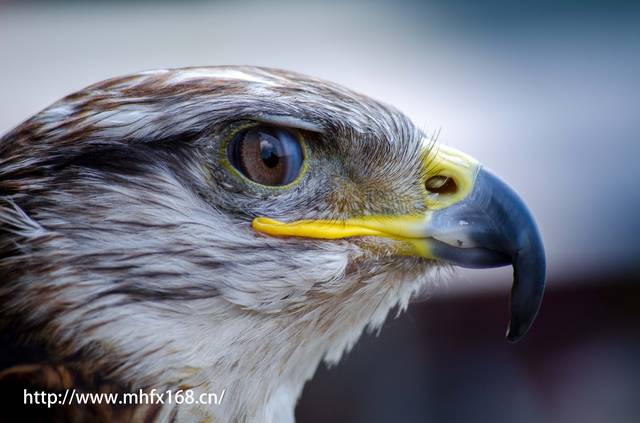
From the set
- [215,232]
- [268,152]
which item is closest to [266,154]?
[268,152]

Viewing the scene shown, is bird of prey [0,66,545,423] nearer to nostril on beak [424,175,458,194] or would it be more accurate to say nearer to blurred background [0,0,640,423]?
nostril on beak [424,175,458,194]

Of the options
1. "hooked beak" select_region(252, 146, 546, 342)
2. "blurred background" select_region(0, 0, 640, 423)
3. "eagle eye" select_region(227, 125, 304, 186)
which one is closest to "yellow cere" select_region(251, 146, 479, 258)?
"hooked beak" select_region(252, 146, 546, 342)

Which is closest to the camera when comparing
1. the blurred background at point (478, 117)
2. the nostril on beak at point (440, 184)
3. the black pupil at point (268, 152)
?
the black pupil at point (268, 152)

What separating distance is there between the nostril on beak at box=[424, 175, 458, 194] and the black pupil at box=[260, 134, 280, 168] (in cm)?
40

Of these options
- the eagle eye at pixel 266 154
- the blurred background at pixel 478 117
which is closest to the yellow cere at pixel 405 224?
the eagle eye at pixel 266 154

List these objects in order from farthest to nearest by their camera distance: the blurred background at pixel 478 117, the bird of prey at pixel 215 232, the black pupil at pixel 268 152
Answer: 1. the blurred background at pixel 478 117
2. the black pupil at pixel 268 152
3. the bird of prey at pixel 215 232

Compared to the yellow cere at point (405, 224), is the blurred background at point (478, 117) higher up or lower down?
lower down

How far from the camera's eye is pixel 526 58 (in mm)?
7371

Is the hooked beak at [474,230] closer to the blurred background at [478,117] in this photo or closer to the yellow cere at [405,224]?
the yellow cere at [405,224]

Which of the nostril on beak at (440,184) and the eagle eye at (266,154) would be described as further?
the nostril on beak at (440,184)

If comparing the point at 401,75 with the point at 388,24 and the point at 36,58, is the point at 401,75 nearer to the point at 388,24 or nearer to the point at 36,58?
the point at 388,24

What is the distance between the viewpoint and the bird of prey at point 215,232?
1765 millimetres

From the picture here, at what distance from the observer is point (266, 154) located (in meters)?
1.88

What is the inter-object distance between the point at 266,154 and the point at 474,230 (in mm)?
530
